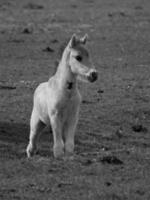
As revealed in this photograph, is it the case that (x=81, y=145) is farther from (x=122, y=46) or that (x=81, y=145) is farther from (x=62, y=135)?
(x=122, y=46)

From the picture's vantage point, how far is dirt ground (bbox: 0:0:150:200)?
9.30 m

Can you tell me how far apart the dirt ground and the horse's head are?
3.74ft

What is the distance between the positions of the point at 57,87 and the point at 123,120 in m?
4.80

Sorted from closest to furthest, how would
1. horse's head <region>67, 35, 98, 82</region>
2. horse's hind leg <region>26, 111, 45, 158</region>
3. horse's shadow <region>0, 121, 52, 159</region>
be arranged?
horse's head <region>67, 35, 98, 82</region> < horse's hind leg <region>26, 111, 45, 158</region> < horse's shadow <region>0, 121, 52, 159</region>

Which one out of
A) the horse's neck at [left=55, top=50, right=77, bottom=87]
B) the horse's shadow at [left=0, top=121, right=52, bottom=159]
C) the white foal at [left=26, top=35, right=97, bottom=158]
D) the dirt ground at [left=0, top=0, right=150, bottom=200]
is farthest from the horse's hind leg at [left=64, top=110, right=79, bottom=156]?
the horse's shadow at [left=0, top=121, right=52, bottom=159]

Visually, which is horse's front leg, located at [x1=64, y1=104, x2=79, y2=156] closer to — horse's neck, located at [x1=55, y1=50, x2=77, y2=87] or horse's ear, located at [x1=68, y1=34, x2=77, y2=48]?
horse's neck, located at [x1=55, y1=50, x2=77, y2=87]

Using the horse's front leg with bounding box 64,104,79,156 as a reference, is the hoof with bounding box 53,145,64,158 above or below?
below

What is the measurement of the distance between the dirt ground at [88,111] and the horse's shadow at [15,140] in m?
0.02

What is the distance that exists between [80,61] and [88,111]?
18.5 ft

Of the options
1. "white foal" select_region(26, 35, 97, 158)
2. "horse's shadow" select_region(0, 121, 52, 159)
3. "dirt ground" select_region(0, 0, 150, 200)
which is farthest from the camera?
"horse's shadow" select_region(0, 121, 52, 159)

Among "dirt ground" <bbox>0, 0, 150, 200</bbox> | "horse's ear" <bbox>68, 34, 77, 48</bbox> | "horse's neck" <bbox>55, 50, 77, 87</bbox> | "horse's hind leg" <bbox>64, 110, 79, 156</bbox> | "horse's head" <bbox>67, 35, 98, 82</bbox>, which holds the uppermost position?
"horse's ear" <bbox>68, 34, 77, 48</bbox>

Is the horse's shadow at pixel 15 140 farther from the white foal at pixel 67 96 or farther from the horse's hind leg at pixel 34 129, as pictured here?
the white foal at pixel 67 96

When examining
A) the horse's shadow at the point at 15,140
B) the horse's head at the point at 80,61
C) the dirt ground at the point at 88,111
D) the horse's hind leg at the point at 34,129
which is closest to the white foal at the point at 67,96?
the horse's head at the point at 80,61

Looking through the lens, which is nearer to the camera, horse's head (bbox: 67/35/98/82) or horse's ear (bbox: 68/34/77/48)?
horse's head (bbox: 67/35/98/82)
